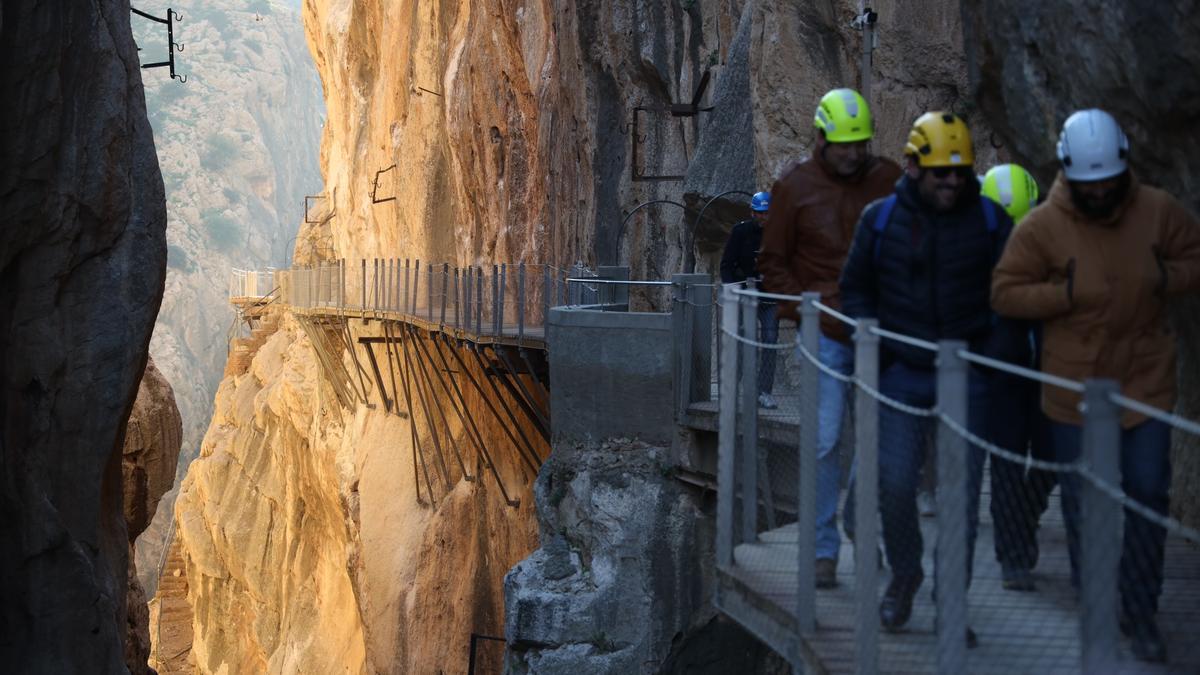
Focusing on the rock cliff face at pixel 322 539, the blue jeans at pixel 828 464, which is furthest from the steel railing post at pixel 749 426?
the rock cliff face at pixel 322 539

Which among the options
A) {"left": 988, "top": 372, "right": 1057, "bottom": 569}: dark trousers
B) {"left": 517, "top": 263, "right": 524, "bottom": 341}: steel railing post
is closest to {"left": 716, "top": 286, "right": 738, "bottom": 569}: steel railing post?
{"left": 988, "top": 372, "right": 1057, "bottom": 569}: dark trousers

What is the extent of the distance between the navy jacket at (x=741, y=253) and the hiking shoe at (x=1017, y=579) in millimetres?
5622

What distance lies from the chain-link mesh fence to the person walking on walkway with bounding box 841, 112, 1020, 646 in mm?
12

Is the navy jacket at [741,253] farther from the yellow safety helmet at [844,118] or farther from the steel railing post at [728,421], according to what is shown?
the yellow safety helmet at [844,118]

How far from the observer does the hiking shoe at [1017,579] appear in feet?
16.8

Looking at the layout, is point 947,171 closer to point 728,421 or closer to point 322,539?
point 728,421

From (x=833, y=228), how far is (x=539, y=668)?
18.9ft

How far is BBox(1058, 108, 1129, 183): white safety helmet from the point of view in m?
4.82

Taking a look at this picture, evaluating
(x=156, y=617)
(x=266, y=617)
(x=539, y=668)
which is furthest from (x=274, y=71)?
(x=539, y=668)

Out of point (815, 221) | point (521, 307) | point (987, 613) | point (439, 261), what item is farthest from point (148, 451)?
point (987, 613)

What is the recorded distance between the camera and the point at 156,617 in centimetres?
4800

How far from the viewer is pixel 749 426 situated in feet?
22.5

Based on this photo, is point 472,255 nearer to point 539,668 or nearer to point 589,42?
point 589,42

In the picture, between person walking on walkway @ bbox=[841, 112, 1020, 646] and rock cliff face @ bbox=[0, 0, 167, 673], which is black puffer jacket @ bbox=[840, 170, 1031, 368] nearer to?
person walking on walkway @ bbox=[841, 112, 1020, 646]
